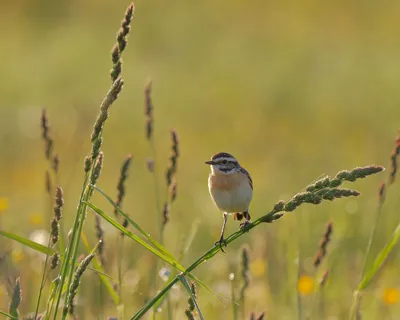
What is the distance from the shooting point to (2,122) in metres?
15.6

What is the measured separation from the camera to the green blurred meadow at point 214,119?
647cm

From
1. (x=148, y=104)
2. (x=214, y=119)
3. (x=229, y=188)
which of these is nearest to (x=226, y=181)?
(x=229, y=188)

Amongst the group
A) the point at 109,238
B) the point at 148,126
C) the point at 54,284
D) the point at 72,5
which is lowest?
the point at 54,284

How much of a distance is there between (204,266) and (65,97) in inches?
392

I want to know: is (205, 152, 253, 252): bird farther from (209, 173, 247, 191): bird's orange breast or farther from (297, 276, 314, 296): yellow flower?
(297, 276, 314, 296): yellow flower

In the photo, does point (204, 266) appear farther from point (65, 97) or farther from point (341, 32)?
point (341, 32)

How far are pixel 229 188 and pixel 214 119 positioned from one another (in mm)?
10281

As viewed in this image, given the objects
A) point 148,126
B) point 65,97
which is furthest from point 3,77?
point 148,126

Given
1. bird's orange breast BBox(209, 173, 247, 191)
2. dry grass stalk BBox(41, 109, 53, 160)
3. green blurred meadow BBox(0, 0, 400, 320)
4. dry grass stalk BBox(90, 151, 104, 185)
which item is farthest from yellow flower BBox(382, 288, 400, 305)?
dry grass stalk BBox(90, 151, 104, 185)

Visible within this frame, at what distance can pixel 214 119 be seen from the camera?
14.8m

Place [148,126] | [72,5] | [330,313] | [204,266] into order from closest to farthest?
[148,126] < [330,313] < [204,266] < [72,5]

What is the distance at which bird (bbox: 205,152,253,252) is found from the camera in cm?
451

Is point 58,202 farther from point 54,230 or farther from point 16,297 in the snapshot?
point 16,297

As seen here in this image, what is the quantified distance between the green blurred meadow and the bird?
0.30m
